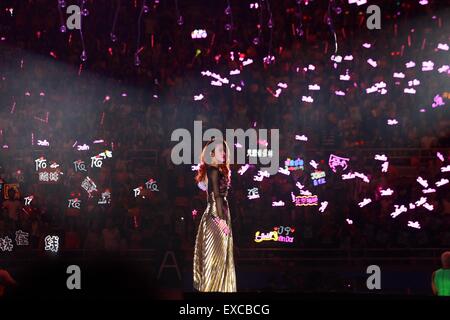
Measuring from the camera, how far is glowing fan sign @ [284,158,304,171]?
1077 centimetres

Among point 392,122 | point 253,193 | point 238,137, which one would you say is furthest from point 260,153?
point 392,122

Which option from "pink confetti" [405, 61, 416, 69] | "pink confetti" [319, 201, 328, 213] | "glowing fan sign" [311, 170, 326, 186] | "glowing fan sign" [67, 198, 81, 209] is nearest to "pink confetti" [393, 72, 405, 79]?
"pink confetti" [405, 61, 416, 69]

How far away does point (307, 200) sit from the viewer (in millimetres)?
10594

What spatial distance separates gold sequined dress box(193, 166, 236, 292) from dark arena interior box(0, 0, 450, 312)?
37.9 inches

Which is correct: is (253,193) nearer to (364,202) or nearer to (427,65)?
(364,202)

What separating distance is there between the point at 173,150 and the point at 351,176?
2723 mm

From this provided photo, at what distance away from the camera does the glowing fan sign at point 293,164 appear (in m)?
10.8

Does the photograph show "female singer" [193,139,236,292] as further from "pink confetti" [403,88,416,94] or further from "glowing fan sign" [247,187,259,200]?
"pink confetti" [403,88,416,94]

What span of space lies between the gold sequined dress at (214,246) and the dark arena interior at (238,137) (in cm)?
96

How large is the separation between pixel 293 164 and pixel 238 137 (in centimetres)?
106

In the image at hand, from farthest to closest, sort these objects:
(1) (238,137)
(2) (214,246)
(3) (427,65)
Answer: (3) (427,65) → (1) (238,137) → (2) (214,246)

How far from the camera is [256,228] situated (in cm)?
1038
